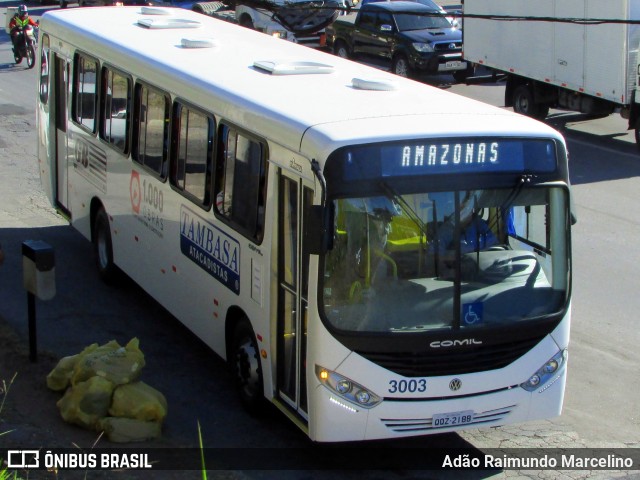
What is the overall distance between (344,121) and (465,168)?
0.94 meters

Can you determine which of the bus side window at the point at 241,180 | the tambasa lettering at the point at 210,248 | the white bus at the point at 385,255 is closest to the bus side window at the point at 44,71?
the tambasa lettering at the point at 210,248

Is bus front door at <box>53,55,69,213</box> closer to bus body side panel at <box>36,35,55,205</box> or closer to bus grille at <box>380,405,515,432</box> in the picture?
bus body side panel at <box>36,35,55,205</box>

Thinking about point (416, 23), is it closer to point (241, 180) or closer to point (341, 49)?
point (341, 49)

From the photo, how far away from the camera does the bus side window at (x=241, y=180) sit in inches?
332

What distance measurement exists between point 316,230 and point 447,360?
1.35 metres

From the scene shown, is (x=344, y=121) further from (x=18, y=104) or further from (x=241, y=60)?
(x=18, y=104)

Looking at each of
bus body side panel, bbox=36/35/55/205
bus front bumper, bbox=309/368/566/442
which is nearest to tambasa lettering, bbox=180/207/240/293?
bus front bumper, bbox=309/368/566/442

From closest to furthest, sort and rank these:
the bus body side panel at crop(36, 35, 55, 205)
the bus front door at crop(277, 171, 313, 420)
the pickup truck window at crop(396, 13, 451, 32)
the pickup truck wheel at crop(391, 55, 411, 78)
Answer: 1. the bus front door at crop(277, 171, 313, 420)
2. the bus body side panel at crop(36, 35, 55, 205)
3. the pickup truck wheel at crop(391, 55, 411, 78)
4. the pickup truck window at crop(396, 13, 451, 32)

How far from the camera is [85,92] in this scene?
12531 millimetres

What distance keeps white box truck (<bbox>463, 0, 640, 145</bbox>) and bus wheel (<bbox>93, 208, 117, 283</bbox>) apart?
8.83 metres

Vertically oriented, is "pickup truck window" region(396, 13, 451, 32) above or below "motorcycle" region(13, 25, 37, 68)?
above

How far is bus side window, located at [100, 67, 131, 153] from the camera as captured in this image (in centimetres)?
1140

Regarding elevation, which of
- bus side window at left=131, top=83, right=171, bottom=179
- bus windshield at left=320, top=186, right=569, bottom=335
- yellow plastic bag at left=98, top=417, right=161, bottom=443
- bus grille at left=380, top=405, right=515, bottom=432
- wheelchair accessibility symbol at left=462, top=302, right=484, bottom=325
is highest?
bus side window at left=131, top=83, right=171, bottom=179

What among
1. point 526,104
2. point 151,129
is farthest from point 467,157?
point 526,104
